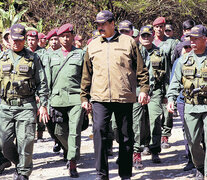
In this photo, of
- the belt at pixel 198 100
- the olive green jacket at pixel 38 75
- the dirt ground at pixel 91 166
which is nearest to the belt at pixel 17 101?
the olive green jacket at pixel 38 75

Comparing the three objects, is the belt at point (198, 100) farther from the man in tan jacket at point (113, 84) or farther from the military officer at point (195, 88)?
the man in tan jacket at point (113, 84)

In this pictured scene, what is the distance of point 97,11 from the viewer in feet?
54.6

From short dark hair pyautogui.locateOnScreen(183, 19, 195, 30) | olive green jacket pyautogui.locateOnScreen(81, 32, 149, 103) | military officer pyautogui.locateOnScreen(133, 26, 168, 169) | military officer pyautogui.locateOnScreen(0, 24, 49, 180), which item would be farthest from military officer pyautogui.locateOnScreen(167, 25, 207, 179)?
short dark hair pyautogui.locateOnScreen(183, 19, 195, 30)

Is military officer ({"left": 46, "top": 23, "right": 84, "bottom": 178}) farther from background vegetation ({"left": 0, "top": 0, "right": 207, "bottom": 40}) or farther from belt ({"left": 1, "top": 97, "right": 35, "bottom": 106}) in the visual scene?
background vegetation ({"left": 0, "top": 0, "right": 207, "bottom": 40})

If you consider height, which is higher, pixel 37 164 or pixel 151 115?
pixel 151 115

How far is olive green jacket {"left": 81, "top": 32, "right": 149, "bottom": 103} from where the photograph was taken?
19.5 feet

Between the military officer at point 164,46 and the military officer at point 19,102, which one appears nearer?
the military officer at point 19,102

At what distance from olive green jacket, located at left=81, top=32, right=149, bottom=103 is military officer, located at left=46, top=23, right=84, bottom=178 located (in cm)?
108

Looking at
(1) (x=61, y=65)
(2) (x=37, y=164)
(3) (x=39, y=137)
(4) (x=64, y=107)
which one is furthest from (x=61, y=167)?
(3) (x=39, y=137)

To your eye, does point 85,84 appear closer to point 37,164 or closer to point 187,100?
point 187,100

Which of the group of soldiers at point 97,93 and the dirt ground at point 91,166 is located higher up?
the group of soldiers at point 97,93

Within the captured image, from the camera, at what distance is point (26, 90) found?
640 cm

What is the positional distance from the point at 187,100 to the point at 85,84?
4.67 ft

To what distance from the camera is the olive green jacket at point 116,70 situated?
5941mm
